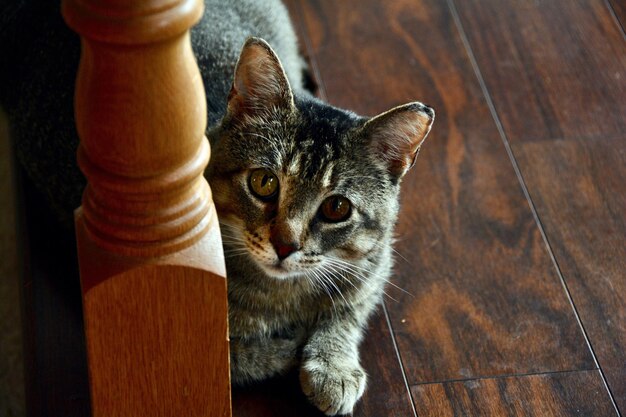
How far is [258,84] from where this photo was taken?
4.61ft

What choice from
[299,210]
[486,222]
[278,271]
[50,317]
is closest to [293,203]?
[299,210]

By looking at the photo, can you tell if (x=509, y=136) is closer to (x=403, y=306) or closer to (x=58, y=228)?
(x=403, y=306)

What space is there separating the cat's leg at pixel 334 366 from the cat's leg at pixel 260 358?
32mm

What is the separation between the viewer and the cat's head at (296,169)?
137 cm

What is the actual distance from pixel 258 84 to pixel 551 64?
43.4 inches

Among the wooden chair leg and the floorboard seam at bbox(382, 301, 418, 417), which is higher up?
the wooden chair leg

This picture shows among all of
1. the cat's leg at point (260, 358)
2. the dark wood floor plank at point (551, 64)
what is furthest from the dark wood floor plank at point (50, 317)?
the dark wood floor plank at point (551, 64)

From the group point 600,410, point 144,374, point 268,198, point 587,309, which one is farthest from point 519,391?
point 144,374

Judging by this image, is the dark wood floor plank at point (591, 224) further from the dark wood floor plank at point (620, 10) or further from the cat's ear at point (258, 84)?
the cat's ear at point (258, 84)

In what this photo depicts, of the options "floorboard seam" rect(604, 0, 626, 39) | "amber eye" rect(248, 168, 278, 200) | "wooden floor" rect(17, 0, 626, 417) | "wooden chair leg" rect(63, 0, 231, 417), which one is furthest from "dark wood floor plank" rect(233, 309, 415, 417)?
"floorboard seam" rect(604, 0, 626, 39)

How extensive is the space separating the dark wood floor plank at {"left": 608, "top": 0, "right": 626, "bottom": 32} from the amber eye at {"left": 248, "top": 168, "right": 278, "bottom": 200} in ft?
4.54

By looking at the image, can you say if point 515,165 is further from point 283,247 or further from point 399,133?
point 283,247

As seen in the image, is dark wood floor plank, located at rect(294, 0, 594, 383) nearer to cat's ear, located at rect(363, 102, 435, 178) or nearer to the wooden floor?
the wooden floor

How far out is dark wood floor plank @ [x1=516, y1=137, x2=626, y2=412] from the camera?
1.66 metres
